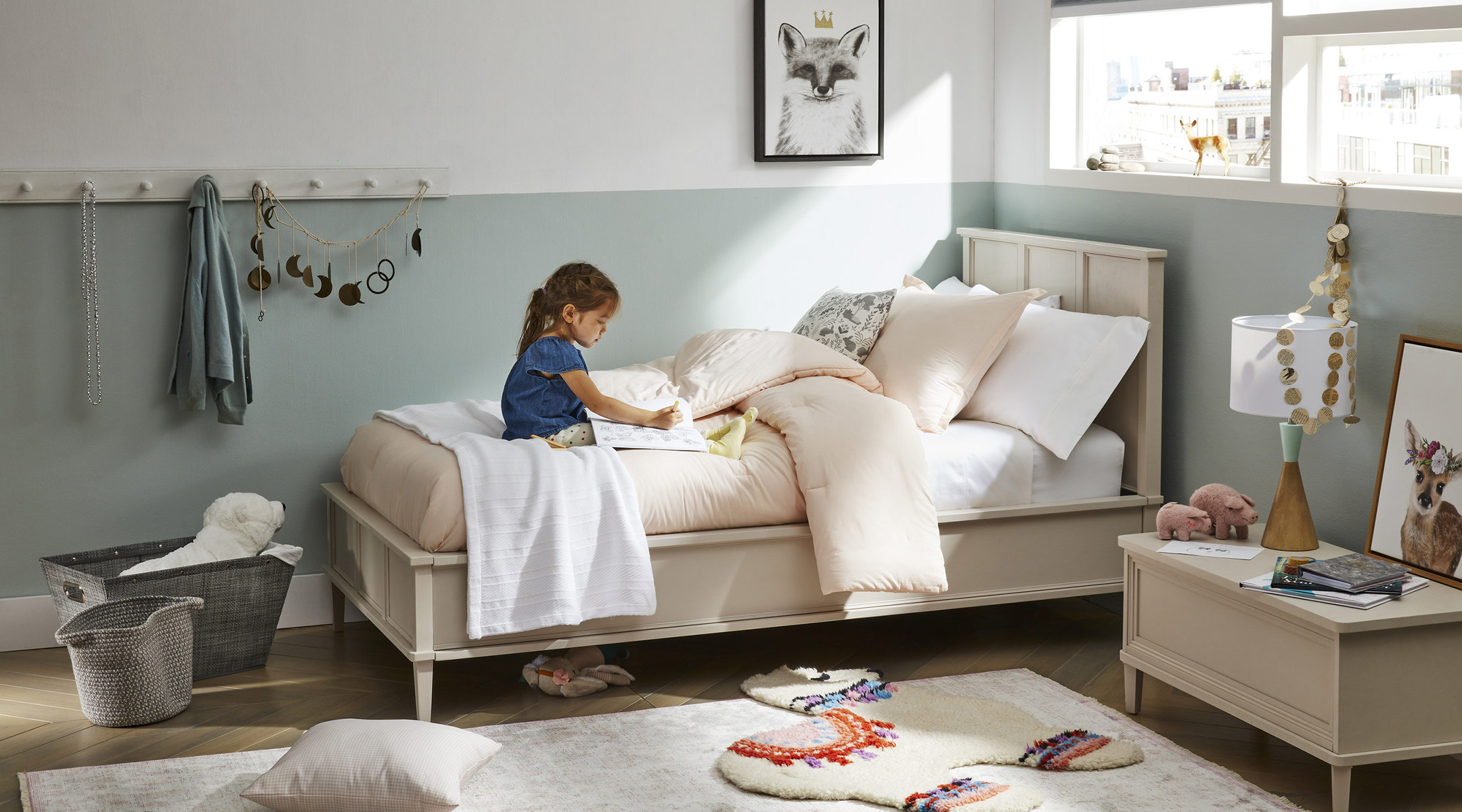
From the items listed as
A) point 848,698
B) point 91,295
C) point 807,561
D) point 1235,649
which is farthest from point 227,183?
point 1235,649

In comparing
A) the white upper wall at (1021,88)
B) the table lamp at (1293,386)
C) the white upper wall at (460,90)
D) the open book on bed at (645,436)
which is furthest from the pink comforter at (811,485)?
the white upper wall at (1021,88)

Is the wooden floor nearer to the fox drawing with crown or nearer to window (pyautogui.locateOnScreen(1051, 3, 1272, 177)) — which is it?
window (pyautogui.locateOnScreen(1051, 3, 1272, 177))

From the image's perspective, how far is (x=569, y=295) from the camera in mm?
3500

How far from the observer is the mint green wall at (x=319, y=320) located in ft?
12.3

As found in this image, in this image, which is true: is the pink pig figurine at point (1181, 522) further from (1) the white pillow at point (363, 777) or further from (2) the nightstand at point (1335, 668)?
(1) the white pillow at point (363, 777)

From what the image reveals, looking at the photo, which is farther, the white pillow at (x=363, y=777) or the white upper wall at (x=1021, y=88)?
the white upper wall at (x=1021, y=88)

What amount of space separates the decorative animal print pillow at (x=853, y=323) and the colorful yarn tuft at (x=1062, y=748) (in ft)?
4.44

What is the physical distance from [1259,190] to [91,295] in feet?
10.3

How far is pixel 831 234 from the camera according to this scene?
14.7 feet

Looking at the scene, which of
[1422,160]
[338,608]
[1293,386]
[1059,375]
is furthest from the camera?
[338,608]

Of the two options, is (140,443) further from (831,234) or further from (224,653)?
(831,234)

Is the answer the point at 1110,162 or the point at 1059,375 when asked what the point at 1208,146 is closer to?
the point at 1110,162

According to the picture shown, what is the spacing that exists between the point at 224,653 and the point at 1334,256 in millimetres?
2936

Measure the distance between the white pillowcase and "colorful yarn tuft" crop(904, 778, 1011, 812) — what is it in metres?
1.58
